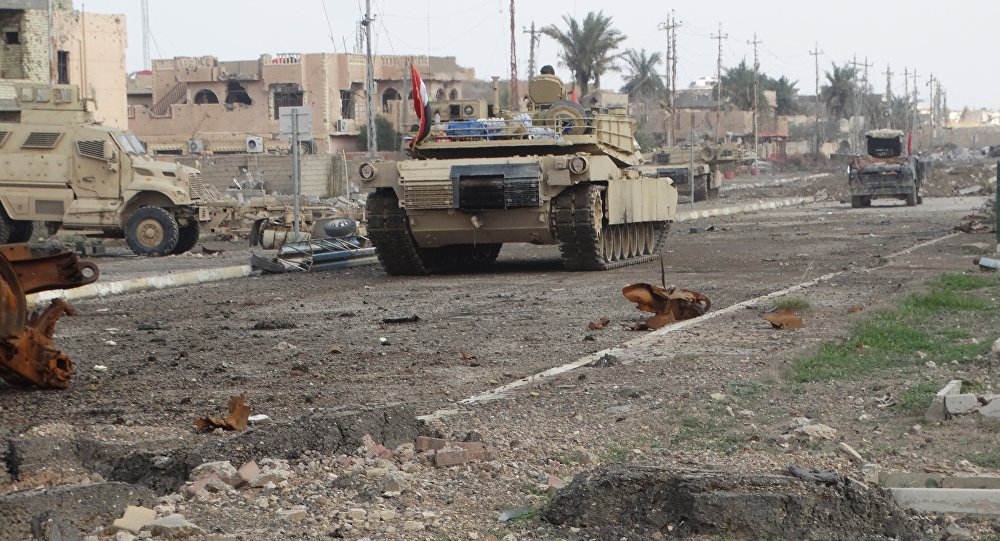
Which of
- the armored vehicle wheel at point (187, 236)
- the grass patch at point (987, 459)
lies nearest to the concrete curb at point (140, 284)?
the armored vehicle wheel at point (187, 236)

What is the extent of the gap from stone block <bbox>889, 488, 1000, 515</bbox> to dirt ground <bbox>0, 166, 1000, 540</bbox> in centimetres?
8

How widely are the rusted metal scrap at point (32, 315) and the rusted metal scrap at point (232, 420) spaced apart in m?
1.36

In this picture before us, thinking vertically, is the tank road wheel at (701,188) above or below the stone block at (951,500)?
above

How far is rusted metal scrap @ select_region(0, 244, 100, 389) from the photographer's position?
7633 mm

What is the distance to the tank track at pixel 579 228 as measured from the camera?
56.2ft

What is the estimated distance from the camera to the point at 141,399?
315 inches

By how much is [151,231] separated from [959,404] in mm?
18493

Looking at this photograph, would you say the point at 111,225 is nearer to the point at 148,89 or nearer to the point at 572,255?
the point at 572,255

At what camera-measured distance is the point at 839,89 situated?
392ft

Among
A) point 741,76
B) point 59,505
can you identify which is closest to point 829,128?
point 741,76

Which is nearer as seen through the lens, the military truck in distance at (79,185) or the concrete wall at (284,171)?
the military truck in distance at (79,185)

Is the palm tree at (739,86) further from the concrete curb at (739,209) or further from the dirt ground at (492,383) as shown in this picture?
the dirt ground at (492,383)

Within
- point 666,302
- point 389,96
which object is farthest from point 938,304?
point 389,96

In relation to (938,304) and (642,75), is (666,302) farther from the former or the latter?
(642,75)
